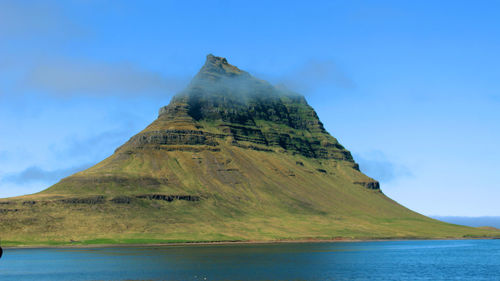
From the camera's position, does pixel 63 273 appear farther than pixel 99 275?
Yes

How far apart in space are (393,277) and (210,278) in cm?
3235

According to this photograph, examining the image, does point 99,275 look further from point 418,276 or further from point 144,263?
point 418,276

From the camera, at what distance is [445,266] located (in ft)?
420

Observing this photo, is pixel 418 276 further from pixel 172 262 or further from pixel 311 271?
pixel 172 262

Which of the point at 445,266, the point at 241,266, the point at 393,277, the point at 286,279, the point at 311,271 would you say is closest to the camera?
the point at 286,279

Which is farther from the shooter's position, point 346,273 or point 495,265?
point 495,265

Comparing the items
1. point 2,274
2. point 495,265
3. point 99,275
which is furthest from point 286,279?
point 495,265

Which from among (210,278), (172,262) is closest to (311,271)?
(210,278)

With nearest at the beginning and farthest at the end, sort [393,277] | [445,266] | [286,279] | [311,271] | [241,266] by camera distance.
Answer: [286,279] < [393,277] < [311,271] < [241,266] < [445,266]

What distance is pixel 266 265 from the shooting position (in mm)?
120875

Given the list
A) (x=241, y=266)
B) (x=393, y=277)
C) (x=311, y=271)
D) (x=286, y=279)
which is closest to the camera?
(x=286, y=279)

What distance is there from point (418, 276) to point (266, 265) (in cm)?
3134

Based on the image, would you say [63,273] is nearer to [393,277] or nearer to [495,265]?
[393,277]

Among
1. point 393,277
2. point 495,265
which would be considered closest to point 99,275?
point 393,277
